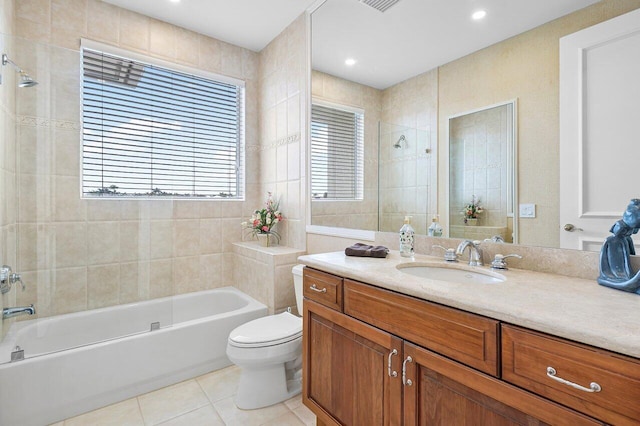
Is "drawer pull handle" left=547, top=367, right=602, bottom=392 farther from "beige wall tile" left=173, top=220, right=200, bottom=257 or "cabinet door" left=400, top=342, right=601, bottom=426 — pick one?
"beige wall tile" left=173, top=220, right=200, bottom=257

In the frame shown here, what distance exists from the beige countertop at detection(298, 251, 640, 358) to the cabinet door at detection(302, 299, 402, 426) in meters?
0.23

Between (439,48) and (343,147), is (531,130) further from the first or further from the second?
(343,147)

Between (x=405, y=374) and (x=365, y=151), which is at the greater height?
(x=365, y=151)

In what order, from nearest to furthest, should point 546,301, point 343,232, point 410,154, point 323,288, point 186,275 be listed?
point 546,301
point 323,288
point 410,154
point 343,232
point 186,275

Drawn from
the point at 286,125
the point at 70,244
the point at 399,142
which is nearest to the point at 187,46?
the point at 286,125

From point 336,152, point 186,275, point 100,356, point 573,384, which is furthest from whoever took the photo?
point 186,275

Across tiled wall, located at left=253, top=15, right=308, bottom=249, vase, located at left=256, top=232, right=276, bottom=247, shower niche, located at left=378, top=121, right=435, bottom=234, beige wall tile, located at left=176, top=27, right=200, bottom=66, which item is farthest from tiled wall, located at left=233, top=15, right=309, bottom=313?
shower niche, located at left=378, top=121, right=435, bottom=234

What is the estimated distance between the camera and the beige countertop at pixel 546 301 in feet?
2.24

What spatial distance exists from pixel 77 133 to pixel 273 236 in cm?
170

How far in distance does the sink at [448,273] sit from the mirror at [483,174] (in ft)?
0.64

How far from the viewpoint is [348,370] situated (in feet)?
4.38

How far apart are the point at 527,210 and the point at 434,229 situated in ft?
1.44

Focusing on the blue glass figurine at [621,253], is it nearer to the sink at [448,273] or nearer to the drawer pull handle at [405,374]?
the sink at [448,273]

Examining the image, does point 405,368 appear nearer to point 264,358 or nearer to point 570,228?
point 570,228
